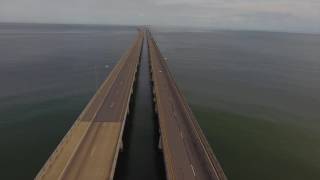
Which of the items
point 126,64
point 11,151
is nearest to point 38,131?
point 11,151

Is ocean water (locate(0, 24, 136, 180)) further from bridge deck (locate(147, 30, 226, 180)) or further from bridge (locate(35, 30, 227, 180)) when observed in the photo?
bridge deck (locate(147, 30, 226, 180))

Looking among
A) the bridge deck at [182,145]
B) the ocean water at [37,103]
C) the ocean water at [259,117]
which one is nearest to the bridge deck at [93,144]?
the ocean water at [37,103]

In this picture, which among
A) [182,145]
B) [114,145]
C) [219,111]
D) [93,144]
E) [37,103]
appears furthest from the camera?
[37,103]

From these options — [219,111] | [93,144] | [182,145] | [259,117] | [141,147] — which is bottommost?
[141,147]

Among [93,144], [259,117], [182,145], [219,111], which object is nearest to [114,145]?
[93,144]

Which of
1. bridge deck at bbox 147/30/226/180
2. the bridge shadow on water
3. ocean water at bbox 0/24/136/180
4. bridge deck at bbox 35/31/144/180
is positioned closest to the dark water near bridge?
ocean water at bbox 0/24/136/180

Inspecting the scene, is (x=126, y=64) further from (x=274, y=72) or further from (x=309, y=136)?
(x=309, y=136)

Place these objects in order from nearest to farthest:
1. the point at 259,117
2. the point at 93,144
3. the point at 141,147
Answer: the point at 93,144
the point at 141,147
the point at 259,117

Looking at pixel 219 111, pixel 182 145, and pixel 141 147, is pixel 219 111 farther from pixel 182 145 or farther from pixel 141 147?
pixel 182 145
